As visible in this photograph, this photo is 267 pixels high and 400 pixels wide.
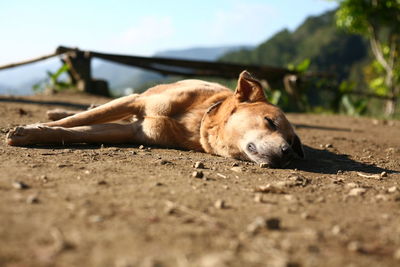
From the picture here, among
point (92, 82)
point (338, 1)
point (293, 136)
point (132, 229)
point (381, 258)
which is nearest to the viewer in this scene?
point (381, 258)

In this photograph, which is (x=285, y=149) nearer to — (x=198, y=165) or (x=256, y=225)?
(x=198, y=165)

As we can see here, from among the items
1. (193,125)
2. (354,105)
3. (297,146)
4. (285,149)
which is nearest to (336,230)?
(285,149)

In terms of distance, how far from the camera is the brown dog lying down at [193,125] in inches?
161

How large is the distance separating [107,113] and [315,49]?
280 feet

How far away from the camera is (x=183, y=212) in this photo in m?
2.29

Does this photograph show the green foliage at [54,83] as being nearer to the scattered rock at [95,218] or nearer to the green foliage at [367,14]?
the scattered rock at [95,218]

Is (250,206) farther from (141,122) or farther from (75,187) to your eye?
(141,122)

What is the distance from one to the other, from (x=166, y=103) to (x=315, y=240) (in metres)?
2.93

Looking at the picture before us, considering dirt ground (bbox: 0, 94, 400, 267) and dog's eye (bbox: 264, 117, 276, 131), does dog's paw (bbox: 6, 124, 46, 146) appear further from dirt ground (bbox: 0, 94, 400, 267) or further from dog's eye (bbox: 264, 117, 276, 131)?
dog's eye (bbox: 264, 117, 276, 131)

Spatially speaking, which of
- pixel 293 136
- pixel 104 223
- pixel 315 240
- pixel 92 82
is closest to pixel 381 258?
pixel 315 240

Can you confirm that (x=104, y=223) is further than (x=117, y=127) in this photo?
No

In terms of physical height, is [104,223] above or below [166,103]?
below

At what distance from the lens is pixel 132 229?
1983 millimetres

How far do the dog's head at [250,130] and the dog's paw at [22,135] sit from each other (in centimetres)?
174
